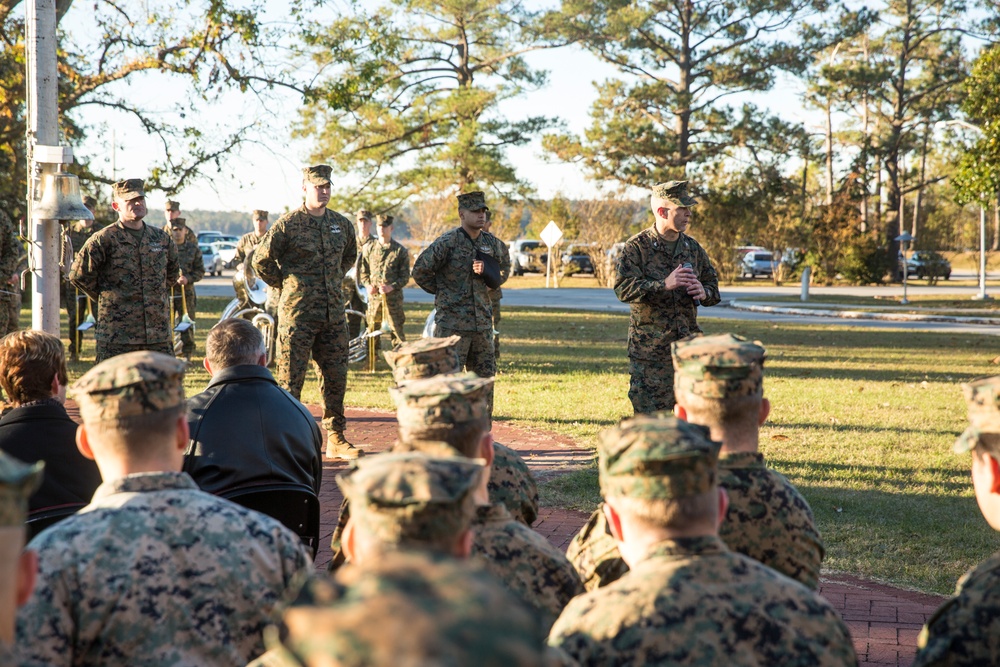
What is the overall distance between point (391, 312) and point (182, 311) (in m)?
3.28

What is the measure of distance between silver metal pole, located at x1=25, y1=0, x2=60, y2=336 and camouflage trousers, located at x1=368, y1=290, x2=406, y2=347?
7.23m

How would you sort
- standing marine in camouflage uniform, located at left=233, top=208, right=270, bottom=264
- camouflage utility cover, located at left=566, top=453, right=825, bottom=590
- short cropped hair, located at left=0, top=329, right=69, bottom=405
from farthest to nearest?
standing marine in camouflage uniform, located at left=233, top=208, right=270, bottom=264 → short cropped hair, located at left=0, top=329, right=69, bottom=405 → camouflage utility cover, located at left=566, top=453, right=825, bottom=590

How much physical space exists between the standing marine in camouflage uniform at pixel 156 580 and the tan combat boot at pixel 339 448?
5.54 metres

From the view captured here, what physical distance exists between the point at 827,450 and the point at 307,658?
770 cm

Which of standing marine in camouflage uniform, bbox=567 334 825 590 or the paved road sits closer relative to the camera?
standing marine in camouflage uniform, bbox=567 334 825 590

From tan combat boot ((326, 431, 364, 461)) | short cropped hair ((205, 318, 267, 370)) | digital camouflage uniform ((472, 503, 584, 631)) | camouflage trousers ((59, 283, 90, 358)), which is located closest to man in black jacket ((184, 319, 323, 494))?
short cropped hair ((205, 318, 267, 370))

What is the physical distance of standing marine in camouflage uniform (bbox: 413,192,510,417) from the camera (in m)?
8.02

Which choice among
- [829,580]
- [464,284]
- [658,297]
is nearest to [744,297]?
[464,284]

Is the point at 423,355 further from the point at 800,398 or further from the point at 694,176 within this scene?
the point at 694,176

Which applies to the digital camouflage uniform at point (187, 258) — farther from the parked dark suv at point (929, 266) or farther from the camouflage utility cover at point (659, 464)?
the parked dark suv at point (929, 266)

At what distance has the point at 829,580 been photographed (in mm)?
5344

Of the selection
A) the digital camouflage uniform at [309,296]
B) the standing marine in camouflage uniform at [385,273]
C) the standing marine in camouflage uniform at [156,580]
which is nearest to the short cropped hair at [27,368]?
the standing marine in camouflage uniform at [156,580]

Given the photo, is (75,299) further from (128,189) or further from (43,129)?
(43,129)

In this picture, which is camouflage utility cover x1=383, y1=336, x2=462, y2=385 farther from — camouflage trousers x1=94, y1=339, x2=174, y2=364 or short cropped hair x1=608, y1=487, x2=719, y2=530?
camouflage trousers x1=94, y1=339, x2=174, y2=364
